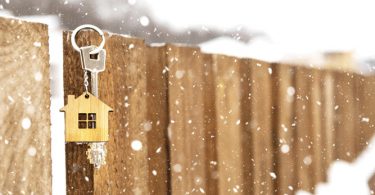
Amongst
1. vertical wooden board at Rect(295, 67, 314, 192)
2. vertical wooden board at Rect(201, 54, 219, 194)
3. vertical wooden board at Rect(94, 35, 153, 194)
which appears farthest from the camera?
vertical wooden board at Rect(295, 67, 314, 192)

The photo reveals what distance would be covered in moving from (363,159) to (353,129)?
9 centimetres

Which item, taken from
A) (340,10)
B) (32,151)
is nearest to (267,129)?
(340,10)

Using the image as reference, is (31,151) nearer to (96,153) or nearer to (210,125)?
(96,153)

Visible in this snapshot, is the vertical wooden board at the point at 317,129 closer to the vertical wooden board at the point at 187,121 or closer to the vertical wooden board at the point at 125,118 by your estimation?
the vertical wooden board at the point at 187,121

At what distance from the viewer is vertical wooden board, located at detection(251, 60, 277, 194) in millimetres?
1475

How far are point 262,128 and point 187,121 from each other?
8.3 inches

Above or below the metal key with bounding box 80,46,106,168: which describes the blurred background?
above

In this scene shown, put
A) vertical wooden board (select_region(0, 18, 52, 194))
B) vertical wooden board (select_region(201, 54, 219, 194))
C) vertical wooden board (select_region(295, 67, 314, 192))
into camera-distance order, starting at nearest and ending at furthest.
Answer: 1. vertical wooden board (select_region(0, 18, 52, 194))
2. vertical wooden board (select_region(201, 54, 219, 194))
3. vertical wooden board (select_region(295, 67, 314, 192))

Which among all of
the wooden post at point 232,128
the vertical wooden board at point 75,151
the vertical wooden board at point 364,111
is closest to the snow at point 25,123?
the vertical wooden board at point 75,151

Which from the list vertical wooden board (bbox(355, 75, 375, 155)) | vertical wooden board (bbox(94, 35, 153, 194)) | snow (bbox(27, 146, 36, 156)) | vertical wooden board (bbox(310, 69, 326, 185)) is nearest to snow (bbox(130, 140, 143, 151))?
vertical wooden board (bbox(94, 35, 153, 194))

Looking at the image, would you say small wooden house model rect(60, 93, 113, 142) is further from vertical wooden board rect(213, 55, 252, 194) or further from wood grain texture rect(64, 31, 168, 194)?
vertical wooden board rect(213, 55, 252, 194)

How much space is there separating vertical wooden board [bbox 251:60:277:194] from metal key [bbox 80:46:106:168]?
16.2 inches

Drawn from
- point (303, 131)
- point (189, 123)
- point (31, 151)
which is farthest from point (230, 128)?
point (31, 151)

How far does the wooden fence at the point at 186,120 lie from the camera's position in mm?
1182
